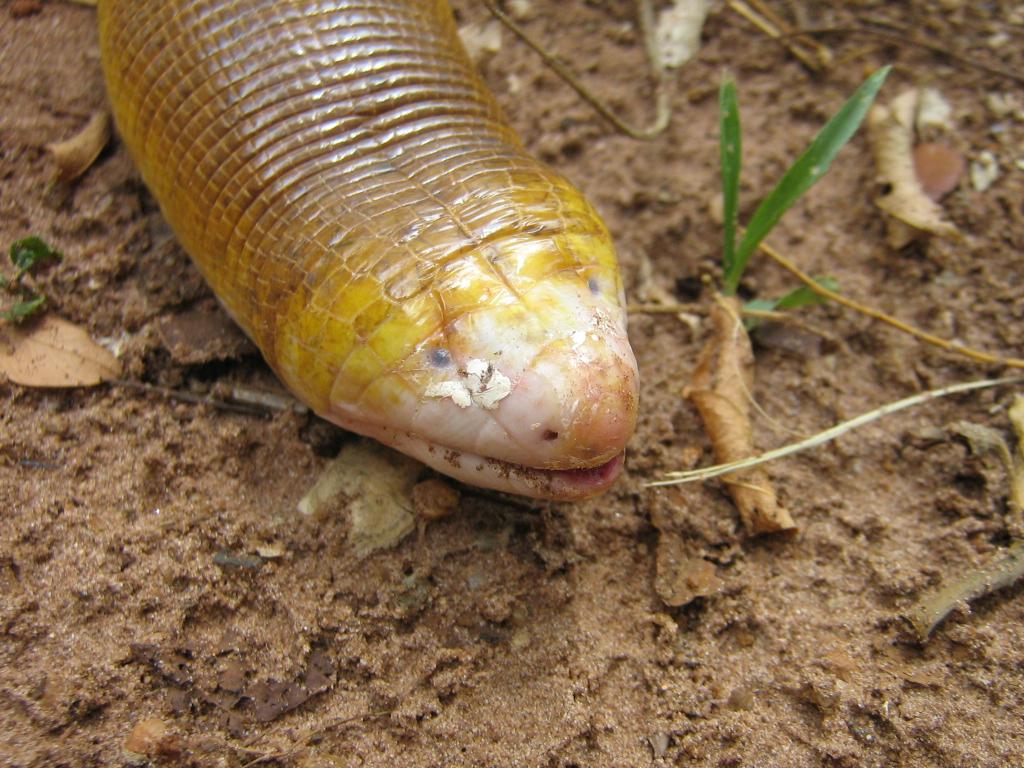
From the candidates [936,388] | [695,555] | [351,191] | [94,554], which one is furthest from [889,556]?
[94,554]

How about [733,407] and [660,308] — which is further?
[660,308]

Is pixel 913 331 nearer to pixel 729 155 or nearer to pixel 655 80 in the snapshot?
pixel 729 155

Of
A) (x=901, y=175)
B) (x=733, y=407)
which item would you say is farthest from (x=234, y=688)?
(x=901, y=175)

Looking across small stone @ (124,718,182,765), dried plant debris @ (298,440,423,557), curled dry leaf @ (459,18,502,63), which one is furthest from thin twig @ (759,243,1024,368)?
small stone @ (124,718,182,765)

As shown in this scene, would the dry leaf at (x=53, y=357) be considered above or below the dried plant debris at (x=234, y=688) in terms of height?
above

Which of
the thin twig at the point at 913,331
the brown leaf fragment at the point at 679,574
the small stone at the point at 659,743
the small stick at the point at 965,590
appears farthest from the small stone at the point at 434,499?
the thin twig at the point at 913,331

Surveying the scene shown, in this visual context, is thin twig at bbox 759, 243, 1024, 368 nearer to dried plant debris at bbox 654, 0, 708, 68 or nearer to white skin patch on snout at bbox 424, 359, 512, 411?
dried plant debris at bbox 654, 0, 708, 68

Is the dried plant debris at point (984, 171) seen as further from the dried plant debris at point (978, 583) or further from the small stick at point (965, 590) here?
the small stick at point (965, 590)
